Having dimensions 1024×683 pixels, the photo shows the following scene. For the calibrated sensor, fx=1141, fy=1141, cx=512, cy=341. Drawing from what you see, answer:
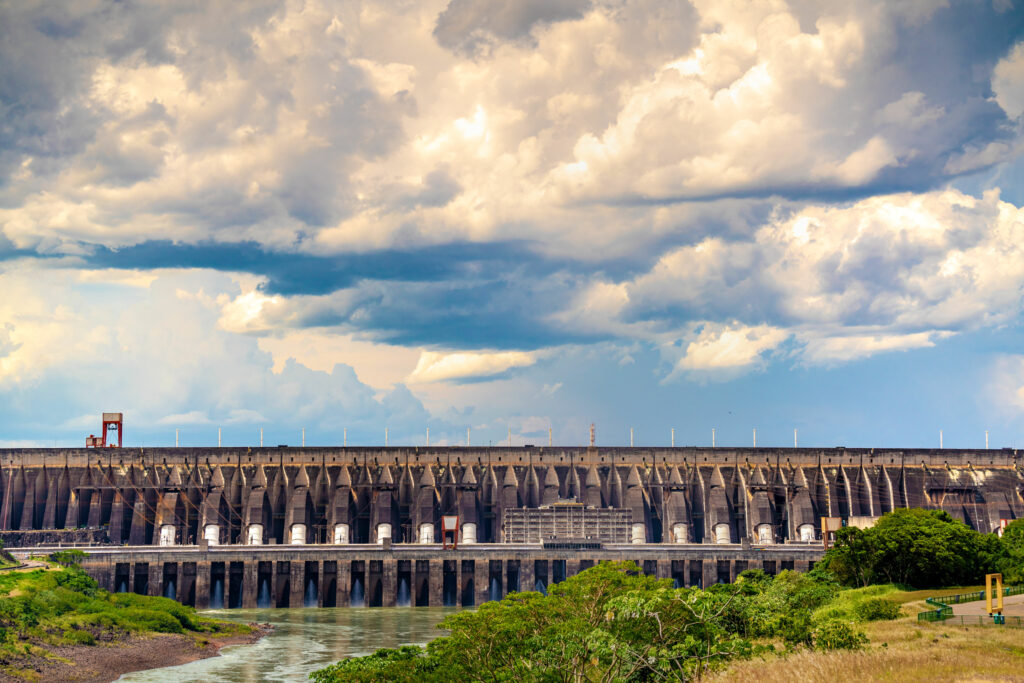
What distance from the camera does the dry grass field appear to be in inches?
1907

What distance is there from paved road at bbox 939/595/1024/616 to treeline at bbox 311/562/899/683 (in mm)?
10329

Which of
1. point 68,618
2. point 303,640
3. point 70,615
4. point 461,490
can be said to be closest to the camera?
point 68,618

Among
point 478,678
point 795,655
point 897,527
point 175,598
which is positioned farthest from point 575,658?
point 175,598

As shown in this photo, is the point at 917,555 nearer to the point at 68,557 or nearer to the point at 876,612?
the point at 876,612

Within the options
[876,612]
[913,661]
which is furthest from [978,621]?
[913,661]

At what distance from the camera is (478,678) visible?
50031 mm

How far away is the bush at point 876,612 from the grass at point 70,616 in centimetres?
5194

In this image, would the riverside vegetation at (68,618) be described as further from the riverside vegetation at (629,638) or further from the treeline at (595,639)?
the treeline at (595,639)

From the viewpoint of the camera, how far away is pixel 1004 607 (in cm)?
6756

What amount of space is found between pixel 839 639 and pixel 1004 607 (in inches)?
646

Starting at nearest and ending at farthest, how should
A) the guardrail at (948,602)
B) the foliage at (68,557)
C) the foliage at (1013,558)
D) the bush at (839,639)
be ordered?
the bush at (839,639) < the guardrail at (948,602) < the foliage at (1013,558) < the foliage at (68,557)

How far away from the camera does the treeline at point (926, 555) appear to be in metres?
85.4

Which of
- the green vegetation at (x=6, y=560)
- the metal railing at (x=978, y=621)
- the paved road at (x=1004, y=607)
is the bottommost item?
the metal railing at (x=978, y=621)

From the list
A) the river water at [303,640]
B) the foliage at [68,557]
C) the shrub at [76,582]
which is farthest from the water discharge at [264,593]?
the shrub at [76,582]
